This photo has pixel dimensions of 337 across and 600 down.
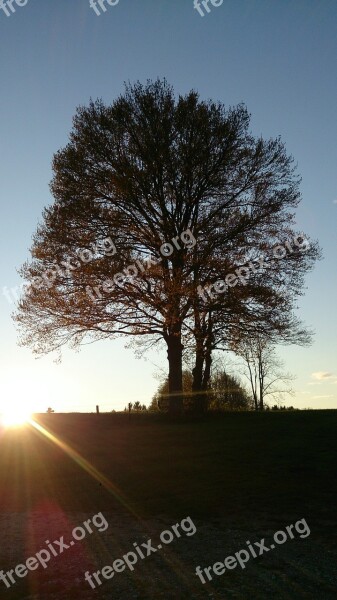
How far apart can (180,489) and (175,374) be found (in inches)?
511

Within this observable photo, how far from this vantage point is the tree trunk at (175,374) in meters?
25.4

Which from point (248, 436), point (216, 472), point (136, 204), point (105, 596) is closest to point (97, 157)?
point (136, 204)

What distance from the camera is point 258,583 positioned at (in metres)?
7.12

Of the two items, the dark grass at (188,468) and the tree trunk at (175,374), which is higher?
the tree trunk at (175,374)

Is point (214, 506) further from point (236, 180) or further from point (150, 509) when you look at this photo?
point (236, 180)

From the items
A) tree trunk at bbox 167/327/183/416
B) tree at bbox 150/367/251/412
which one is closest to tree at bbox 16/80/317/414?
tree trunk at bbox 167/327/183/416

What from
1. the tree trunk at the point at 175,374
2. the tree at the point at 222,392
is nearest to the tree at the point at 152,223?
the tree trunk at the point at 175,374

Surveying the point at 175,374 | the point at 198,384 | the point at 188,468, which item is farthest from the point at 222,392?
the point at 188,468

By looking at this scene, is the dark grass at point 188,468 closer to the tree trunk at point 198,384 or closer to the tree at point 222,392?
the tree trunk at point 198,384

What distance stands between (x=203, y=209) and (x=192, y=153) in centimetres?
269

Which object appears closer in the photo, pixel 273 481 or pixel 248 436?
pixel 273 481

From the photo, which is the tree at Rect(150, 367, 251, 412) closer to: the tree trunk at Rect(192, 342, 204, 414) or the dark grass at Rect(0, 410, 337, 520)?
the tree trunk at Rect(192, 342, 204, 414)

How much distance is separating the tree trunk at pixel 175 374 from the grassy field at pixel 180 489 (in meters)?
3.03

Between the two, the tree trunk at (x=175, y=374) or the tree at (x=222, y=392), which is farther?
the tree at (x=222, y=392)
